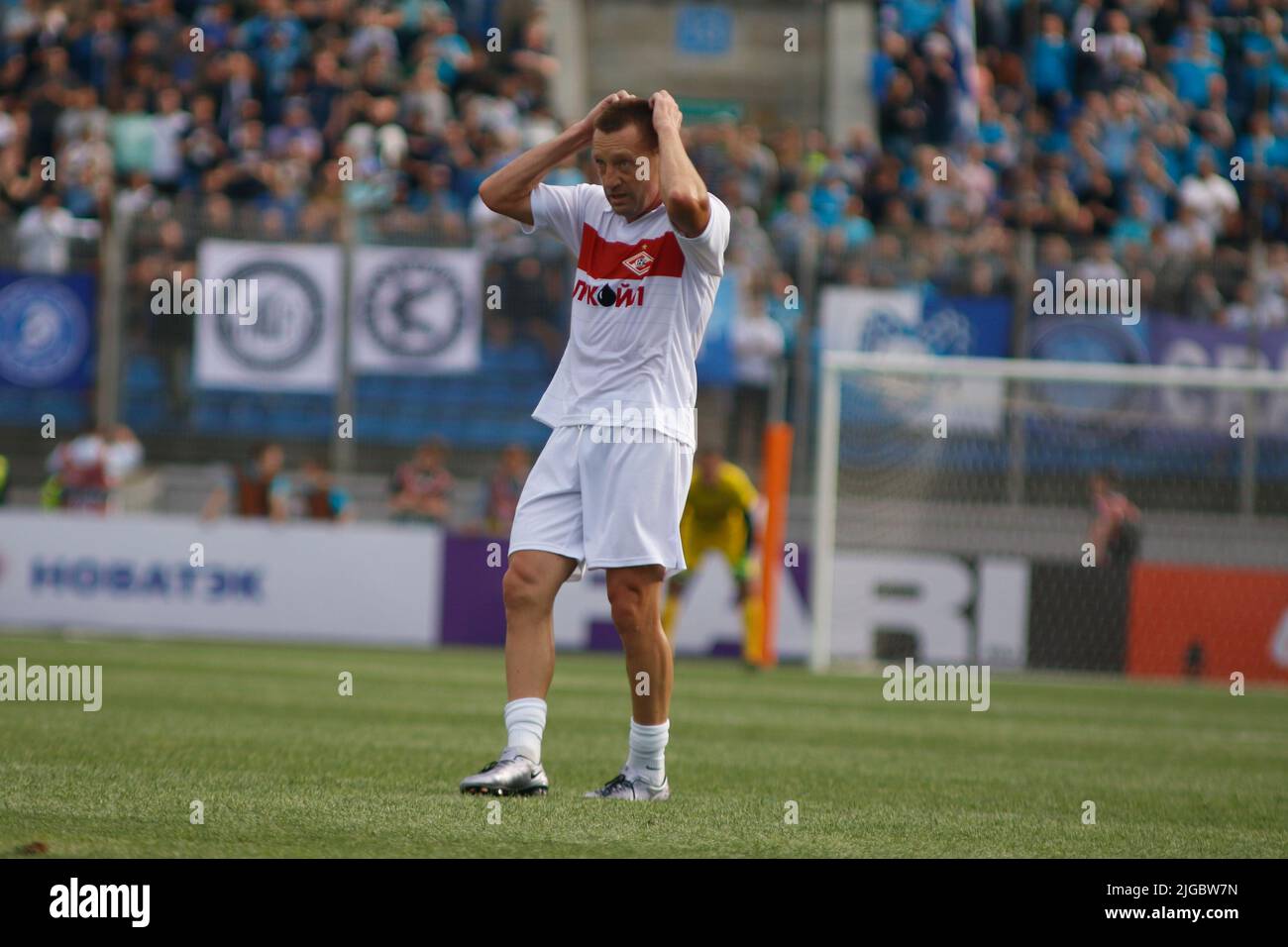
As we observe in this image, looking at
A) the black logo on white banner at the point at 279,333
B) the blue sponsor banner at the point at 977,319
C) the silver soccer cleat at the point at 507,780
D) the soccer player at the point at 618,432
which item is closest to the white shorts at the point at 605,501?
the soccer player at the point at 618,432

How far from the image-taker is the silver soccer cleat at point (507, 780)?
6176mm

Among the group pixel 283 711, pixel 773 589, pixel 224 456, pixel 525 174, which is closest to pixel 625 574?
pixel 525 174

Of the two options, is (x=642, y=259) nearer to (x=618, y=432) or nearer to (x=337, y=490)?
(x=618, y=432)

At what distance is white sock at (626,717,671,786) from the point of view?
6453mm

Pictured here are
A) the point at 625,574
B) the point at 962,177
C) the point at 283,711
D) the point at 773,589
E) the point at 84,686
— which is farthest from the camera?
the point at 962,177

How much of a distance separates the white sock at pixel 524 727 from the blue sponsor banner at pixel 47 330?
12.8 m

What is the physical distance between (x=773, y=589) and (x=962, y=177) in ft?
19.9

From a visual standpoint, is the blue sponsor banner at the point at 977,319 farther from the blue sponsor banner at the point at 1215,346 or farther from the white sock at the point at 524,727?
the white sock at the point at 524,727

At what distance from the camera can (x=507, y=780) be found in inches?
243

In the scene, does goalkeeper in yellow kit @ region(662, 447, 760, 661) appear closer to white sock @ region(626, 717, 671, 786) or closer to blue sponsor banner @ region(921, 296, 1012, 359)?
blue sponsor banner @ region(921, 296, 1012, 359)

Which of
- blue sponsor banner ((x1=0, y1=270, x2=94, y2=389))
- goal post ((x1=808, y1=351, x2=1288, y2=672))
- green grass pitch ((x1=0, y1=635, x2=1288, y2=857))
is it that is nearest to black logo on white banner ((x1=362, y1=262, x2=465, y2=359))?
blue sponsor banner ((x1=0, y1=270, x2=94, y2=389))

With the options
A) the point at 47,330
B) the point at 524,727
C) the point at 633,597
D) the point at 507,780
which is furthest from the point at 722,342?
the point at 507,780

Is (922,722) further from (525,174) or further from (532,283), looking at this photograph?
(532,283)
